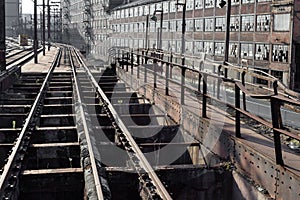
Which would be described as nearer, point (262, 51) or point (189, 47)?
point (262, 51)

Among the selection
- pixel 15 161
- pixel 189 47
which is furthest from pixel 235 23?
pixel 15 161

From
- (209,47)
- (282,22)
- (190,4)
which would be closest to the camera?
(282,22)

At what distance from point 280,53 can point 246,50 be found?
497 centimetres

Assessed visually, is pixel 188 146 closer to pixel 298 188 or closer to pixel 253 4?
pixel 298 188

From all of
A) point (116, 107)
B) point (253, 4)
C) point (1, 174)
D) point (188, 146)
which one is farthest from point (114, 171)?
point (253, 4)

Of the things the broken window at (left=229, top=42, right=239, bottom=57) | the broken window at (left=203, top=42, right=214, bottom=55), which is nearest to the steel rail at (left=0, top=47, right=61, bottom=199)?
the broken window at (left=229, top=42, right=239, bottom=57)


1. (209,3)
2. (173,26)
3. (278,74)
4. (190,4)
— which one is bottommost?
(278,74)

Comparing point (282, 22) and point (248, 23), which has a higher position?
point (248, 23)

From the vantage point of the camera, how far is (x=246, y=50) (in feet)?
138

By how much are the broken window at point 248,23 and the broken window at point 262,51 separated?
218cm

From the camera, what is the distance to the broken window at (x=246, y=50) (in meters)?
41.6

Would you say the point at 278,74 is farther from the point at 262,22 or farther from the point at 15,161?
the point at 15,161

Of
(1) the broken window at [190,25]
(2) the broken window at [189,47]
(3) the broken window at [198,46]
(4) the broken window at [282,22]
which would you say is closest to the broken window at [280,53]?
(4) the broken window at [282,22]

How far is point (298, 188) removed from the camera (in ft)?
16.2
